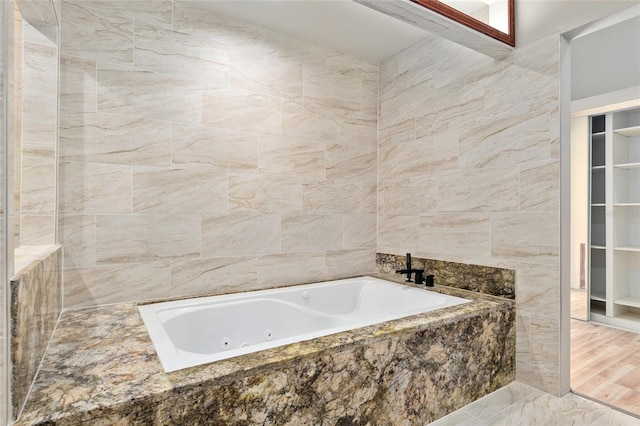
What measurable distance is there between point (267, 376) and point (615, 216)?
3566mm

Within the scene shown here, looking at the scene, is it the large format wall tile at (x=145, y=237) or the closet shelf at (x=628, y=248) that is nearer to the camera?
the large format wall tile at (x=145, y=237)

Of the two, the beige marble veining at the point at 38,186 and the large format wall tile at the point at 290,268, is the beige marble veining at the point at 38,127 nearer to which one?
the beige marble veining at the point at 38,186

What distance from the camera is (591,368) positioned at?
2338 millimetres

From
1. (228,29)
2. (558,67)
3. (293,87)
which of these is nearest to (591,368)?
(558,67)

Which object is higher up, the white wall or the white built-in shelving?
the white wall

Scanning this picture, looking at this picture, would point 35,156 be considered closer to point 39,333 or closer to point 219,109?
point 39,333

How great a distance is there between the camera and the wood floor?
2.00 meters

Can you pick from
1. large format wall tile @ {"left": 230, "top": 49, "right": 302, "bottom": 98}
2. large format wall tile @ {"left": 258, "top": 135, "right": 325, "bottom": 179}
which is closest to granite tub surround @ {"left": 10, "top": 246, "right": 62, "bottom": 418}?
large format wall tile @ {"left": 258, "top": 135, "right": 325, "bottom": 179}

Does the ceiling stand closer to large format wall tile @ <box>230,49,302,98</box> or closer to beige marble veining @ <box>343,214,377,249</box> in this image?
large format wall tile @ <box>230,49,302,98</box>

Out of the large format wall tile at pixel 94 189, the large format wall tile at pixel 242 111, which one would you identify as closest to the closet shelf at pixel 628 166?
the large format wall tile at pixel 242 111

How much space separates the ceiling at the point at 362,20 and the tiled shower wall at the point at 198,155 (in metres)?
0.10

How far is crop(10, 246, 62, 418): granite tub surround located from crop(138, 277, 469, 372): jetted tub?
1.29 ft

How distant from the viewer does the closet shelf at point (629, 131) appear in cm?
311

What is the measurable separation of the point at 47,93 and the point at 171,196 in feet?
2.62
